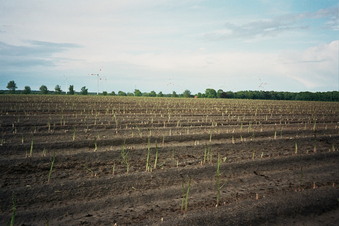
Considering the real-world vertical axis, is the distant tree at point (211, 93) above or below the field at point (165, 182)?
above

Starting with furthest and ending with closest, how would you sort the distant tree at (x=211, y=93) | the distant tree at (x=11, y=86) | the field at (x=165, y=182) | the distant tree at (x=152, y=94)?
the distant tree at (x=152, y=94), the distant tree at (x=211, y=93), the distant tree at (x=11, y=86), the field at (x=165, y=182)

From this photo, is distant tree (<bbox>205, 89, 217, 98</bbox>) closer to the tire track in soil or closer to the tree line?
the tree line

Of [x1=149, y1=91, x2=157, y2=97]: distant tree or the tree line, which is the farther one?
[x1=149, y1=91, x2=157, y2=97]: distant tree

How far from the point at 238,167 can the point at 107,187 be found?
3169 mm

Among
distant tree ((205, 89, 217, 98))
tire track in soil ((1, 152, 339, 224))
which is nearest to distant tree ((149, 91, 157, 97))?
distant tree ((205, 89, 217, 98))

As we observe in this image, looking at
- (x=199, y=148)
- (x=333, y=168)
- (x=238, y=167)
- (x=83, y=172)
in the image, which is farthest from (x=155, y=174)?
(x=333, y=168)

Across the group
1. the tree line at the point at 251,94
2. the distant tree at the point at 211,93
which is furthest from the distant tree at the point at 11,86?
the distant tree at the point at 211,93

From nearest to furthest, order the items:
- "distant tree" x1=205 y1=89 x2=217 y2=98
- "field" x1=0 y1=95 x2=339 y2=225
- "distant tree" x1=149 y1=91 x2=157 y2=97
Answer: "field" x1=0 y1=95 x2=339 y2=225 < "distant tree" x1=205 y1=89 x2=217 y2=98 < "distant tree" x1=149 y1=91 x2=157 y2=97

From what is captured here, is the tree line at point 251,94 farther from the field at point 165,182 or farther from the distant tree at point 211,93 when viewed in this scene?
the field at point 165,182

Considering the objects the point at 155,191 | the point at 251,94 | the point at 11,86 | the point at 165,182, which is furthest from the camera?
the point at 251,94

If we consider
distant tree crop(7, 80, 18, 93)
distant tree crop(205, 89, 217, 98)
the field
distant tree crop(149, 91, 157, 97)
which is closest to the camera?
the field

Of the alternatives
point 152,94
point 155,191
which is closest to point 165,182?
point 155,191

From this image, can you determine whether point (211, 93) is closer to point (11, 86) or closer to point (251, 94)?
point (251, 94)

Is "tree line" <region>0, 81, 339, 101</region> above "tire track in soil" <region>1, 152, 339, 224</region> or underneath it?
above
